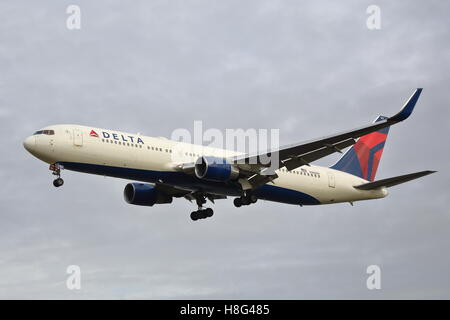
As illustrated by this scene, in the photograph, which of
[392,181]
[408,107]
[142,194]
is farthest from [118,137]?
[392,181]

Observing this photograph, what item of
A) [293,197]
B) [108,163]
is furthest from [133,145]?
[293,197]

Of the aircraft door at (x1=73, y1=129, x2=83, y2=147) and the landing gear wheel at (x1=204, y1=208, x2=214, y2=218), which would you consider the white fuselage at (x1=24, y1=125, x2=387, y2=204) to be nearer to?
the aircraft door at (x1=73, y1=129, x2=83, y2=147)

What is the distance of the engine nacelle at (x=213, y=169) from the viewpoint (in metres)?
46.2

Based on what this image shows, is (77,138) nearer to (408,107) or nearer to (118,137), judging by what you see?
(118,137)

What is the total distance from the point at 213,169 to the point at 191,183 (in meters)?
2.39

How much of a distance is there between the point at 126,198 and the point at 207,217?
5761mm

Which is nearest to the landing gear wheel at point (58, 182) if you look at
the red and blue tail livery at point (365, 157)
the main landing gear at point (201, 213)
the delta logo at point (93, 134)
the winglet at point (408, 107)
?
the delta logo at point (93, 134)

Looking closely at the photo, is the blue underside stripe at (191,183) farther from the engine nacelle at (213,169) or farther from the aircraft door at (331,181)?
the aircraft door at (331,181)

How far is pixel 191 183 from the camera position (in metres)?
48.1

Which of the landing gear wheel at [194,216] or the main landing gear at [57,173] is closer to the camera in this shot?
the main landing gear at [57,173]

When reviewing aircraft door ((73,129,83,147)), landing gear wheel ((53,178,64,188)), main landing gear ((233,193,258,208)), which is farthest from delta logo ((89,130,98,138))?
main landing gear ((233,193,258,208))

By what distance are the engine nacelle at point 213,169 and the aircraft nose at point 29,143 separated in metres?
9.61

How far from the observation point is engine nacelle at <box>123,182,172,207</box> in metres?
52.7

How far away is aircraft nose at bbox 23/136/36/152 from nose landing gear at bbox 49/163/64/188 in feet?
5.07
